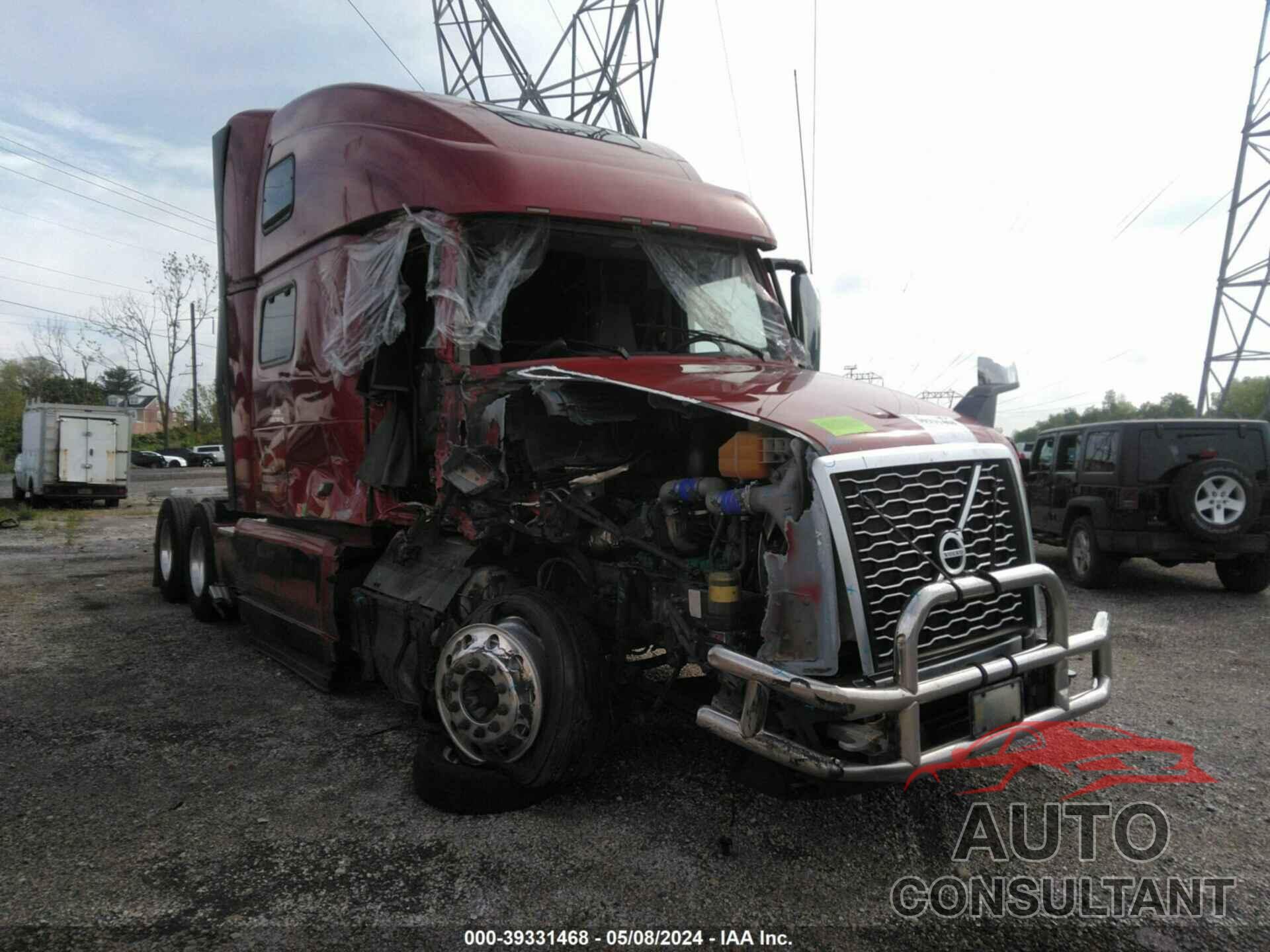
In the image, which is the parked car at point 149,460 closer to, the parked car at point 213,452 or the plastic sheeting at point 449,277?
the parked car at point 213,452

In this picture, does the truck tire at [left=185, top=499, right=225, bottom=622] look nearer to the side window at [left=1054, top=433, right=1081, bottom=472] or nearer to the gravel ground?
the gravel ground

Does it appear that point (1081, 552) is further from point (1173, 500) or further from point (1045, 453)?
point (1045, 453)

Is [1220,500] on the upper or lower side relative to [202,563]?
upper

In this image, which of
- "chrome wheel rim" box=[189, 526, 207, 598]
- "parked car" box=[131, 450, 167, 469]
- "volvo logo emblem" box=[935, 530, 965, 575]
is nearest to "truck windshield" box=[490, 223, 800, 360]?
"volvo logo emblem" box=[935, 530, 965, 575]

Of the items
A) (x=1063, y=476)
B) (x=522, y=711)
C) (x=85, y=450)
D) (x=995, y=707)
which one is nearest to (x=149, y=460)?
(x=85, y=450)

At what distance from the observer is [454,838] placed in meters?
3.52

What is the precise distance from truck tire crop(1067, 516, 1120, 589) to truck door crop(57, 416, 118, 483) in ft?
73.5

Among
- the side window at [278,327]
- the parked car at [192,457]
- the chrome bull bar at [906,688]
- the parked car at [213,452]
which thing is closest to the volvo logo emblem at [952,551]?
the chrome bull bar at [906,688]

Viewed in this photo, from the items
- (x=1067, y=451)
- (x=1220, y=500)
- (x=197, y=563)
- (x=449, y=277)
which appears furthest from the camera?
(x=1067, y=451)

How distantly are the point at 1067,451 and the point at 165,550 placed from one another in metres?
10.3

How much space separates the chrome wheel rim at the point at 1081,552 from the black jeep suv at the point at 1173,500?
12mm

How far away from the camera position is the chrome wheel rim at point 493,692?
3.68 meters

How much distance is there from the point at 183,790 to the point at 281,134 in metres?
4.32

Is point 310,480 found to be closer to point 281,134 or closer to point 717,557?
point 281,134
